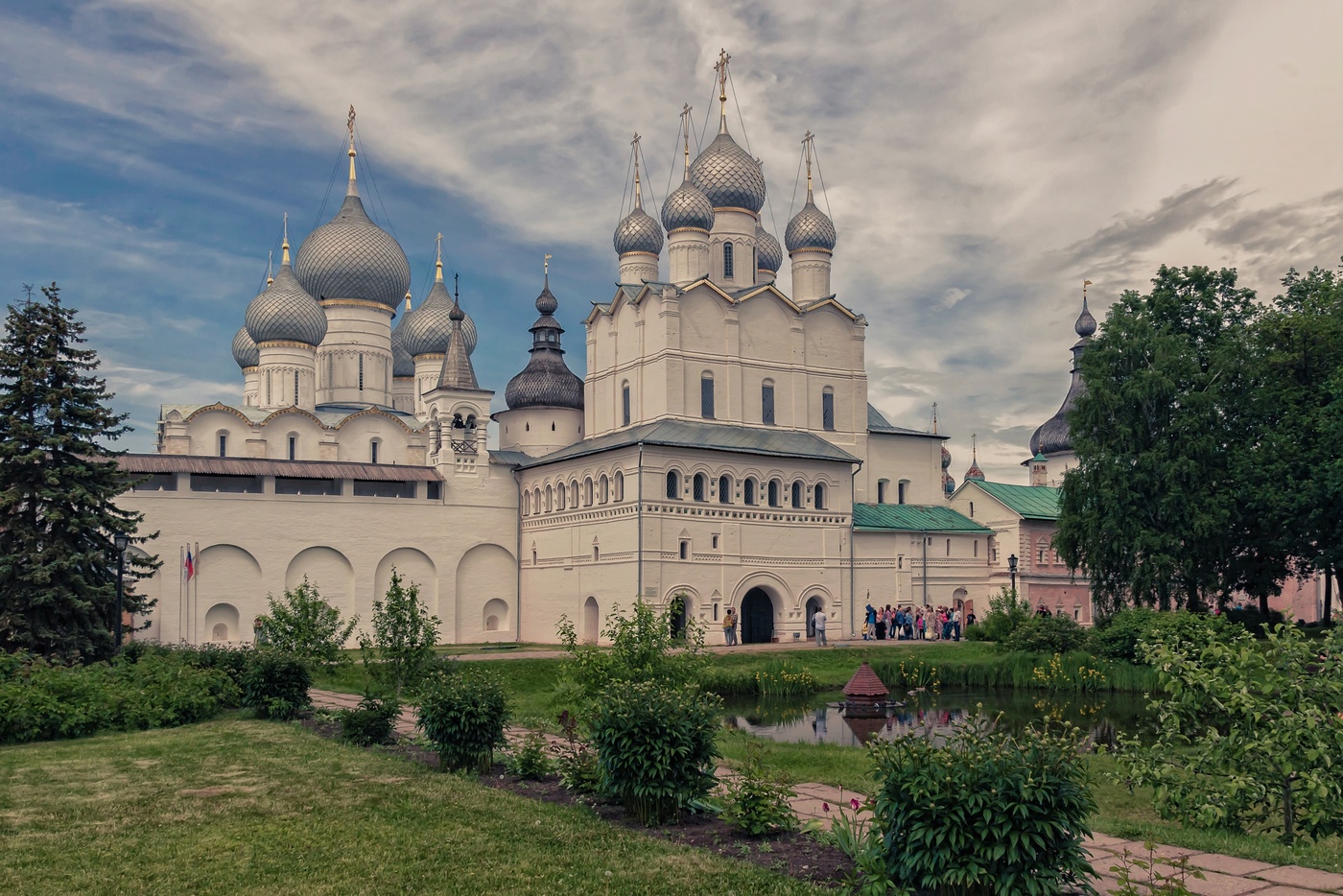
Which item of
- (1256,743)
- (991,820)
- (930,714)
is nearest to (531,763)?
(991,820)

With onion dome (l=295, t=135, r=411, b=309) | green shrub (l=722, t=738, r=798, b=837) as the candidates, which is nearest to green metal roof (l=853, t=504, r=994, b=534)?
onion dome (l=295, t=135, r=411, b=309)

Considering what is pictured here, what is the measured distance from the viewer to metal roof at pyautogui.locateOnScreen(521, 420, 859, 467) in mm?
32500

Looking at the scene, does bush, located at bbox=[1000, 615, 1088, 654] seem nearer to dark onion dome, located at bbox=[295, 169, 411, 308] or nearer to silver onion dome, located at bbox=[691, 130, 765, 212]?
silver onion dome, located at bbox=[691, 130, 765, 212]

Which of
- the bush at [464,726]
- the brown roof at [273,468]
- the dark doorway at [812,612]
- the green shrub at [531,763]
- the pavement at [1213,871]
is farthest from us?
the dark doorway at [812,612]

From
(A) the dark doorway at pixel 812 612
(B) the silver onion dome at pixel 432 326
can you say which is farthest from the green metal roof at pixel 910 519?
(B) the silver onion dome at pixel 432 326

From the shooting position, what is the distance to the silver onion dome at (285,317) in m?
39.1

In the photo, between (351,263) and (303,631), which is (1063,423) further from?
(303,631)

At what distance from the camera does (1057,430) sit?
49.7m

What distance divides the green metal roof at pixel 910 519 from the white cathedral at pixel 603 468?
12 centimetres

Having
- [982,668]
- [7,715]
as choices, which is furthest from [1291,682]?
[982,668]

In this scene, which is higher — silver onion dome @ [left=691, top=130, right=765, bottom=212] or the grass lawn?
silver onion dome @ [left=691, top=130, right=765, bottom=212]

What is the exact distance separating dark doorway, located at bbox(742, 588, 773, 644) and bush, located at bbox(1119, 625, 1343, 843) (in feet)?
79.7

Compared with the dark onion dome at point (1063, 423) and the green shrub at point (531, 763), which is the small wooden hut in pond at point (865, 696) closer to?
the green shrub at point (531, 763)

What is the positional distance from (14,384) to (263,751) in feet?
35.2
